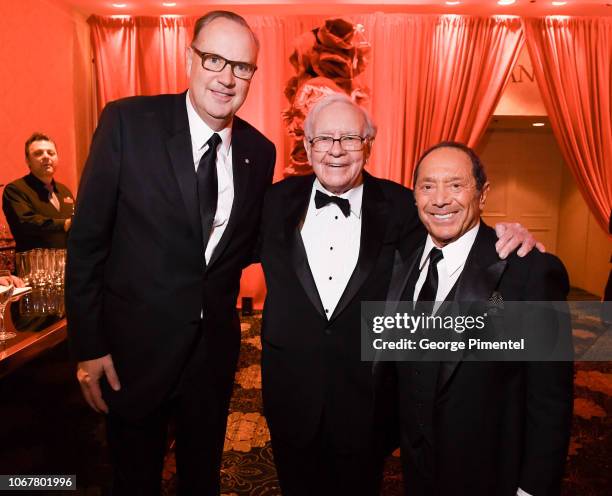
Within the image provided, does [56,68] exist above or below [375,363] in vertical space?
above

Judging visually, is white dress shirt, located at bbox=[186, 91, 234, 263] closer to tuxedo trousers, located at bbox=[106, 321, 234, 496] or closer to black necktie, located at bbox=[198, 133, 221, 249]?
black necktie, located at bbox=[198, 133, 221, 249]

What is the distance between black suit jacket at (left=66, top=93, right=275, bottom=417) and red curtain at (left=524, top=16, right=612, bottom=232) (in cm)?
553

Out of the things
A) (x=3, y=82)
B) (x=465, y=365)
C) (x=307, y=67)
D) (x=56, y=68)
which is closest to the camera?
(x=465, y=365)

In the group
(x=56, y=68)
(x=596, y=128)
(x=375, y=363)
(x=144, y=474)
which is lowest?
(x=144, y=474)

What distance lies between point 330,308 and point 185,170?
68 cm

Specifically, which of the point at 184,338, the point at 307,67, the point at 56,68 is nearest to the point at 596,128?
the point at 307,67

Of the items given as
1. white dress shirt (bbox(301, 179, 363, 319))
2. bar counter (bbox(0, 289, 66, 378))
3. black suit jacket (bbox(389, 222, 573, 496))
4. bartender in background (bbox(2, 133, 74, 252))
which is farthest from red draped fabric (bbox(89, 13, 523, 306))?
black suit jacket (bbox(389, 222, 573, 496))

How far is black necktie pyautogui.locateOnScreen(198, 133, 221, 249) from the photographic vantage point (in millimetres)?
1546

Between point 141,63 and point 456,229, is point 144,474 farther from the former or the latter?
point 141,63

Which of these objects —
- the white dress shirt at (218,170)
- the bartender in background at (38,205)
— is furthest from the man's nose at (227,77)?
the bartender in background at (38,205)

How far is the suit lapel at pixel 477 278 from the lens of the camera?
1252 mm

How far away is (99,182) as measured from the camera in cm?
146

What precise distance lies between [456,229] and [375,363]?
0.50 m

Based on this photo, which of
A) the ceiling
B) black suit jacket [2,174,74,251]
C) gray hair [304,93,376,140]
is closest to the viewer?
gray hair [304,93,376,140]
